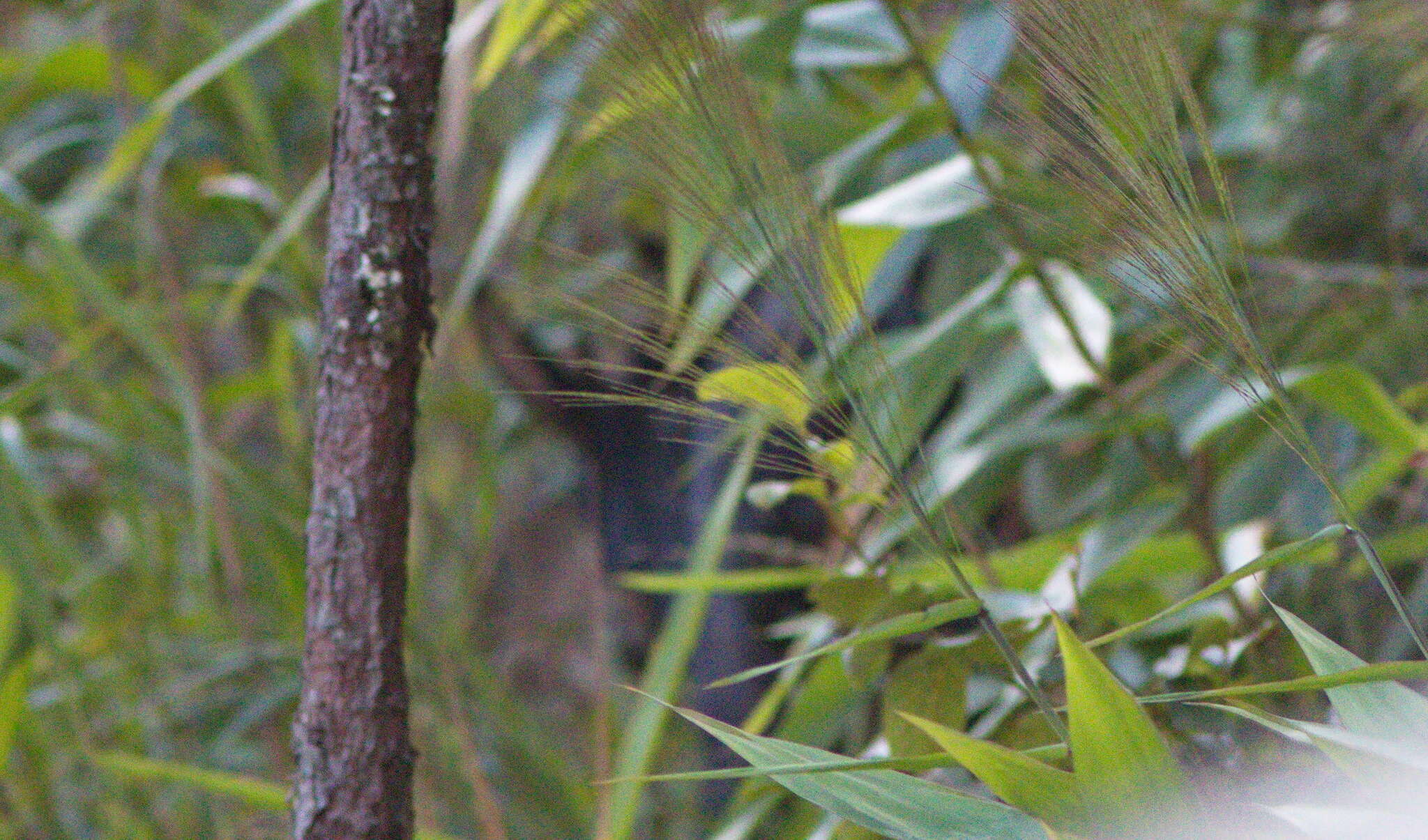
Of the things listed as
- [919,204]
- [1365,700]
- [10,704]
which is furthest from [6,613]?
[1365,700]

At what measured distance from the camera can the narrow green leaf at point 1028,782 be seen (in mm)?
200

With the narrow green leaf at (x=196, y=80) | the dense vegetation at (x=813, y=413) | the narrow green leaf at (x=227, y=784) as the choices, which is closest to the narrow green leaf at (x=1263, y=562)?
the dense vegetation at (x=813, y=413)

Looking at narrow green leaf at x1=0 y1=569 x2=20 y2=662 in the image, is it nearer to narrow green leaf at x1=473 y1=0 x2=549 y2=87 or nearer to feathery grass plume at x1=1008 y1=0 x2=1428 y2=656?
narrow green leaf at x1=473 y1=0 x2=549 y2=87

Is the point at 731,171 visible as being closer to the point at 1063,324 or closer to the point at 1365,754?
the point at 1365,754

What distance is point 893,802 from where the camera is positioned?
221 mm

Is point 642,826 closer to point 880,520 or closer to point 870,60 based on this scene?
point 880,520

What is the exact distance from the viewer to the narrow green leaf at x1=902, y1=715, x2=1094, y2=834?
200 millimetres

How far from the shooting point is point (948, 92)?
506mm

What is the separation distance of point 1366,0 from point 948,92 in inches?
16.1

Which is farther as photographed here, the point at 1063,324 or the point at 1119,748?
the point at 1063,324

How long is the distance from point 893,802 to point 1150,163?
135 mm

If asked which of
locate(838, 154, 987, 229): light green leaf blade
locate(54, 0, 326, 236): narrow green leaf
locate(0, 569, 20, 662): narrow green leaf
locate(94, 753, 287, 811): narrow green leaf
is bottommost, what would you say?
locate(94, 753, 287, 811): narrow green leaf

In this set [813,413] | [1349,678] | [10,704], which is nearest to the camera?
[1349,678]

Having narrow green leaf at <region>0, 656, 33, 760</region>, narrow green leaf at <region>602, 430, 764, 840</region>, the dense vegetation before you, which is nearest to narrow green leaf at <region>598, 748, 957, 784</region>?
the dense vegetation
